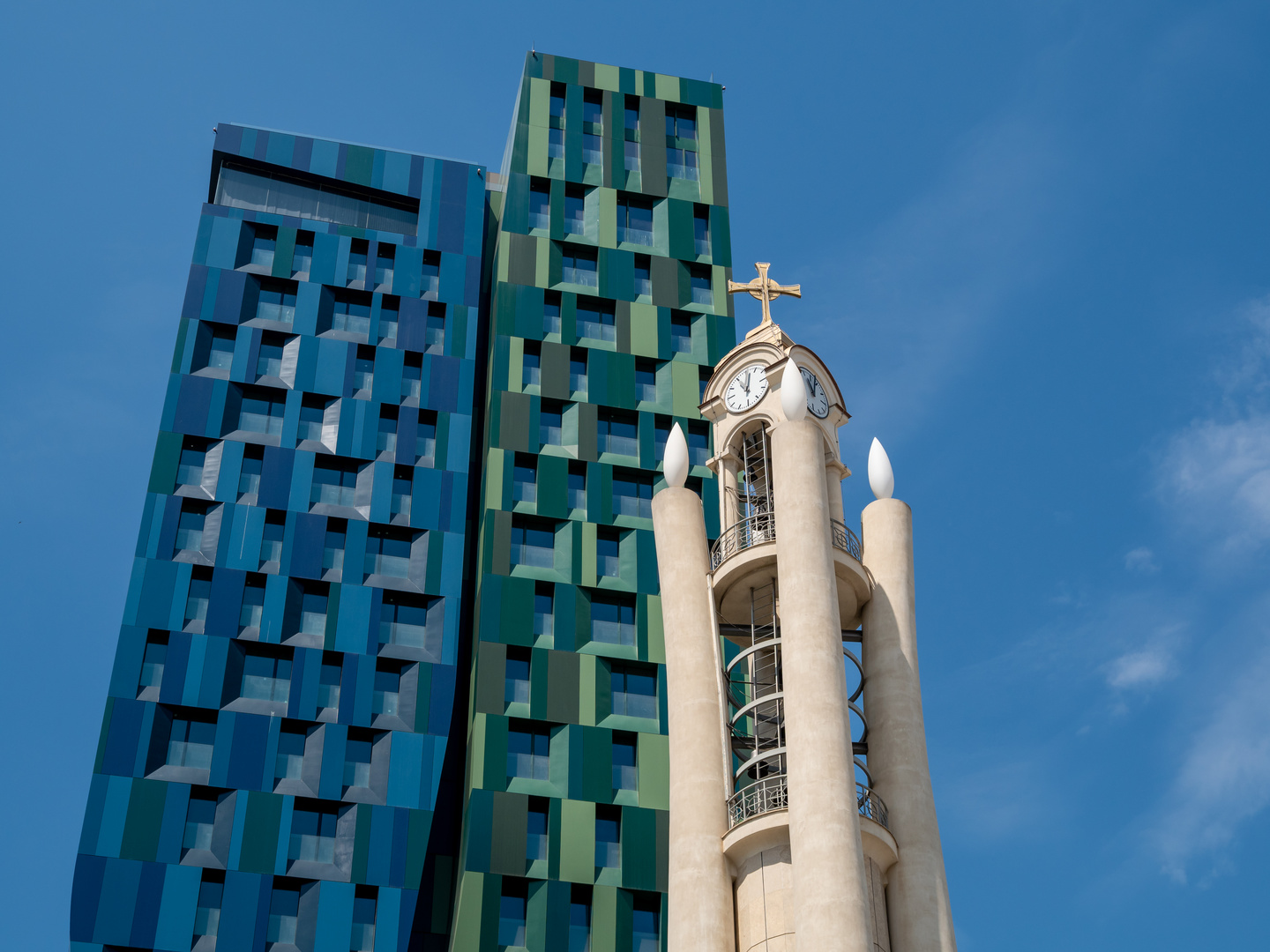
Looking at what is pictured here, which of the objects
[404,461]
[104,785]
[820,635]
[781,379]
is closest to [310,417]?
[404,461]

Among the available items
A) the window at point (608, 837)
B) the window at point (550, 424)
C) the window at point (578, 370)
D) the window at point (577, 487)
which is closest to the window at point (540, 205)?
the window at point (578, 370)

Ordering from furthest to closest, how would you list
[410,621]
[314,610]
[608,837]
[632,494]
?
[632,494]
[410,621]
[314,610]
[608,837]

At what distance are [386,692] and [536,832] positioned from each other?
10359 millimetres

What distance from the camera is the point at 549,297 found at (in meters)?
89.8

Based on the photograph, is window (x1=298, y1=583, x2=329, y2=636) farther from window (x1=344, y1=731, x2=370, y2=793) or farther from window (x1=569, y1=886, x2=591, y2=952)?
window (x1=569, y1=886, x2=591, y2=952)

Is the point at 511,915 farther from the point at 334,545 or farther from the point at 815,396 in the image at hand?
the point at 815,396

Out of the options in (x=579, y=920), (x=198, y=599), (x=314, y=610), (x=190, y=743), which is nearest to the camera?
(x=579, y=920)

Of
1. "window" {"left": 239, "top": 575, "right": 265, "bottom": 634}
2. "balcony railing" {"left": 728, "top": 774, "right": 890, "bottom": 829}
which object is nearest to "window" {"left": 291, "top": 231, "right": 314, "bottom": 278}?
"window" {"left": 239, "top": 575, "right": 265, "bottom": 634}

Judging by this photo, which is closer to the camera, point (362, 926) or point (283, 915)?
point (283, 915)

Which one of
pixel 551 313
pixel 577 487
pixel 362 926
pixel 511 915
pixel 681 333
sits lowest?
pixel 511 915

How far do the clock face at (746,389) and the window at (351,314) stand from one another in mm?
33769

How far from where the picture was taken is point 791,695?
168 feet

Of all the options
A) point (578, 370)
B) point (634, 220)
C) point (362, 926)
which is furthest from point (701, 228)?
point (362, 926)

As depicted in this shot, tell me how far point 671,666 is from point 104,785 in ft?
96.1
